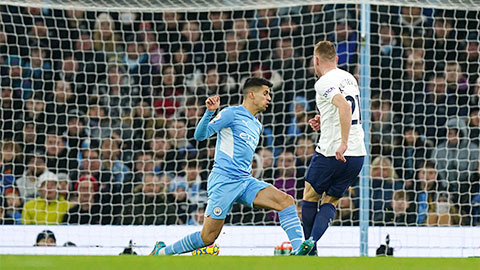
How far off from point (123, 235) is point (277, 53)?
10.1ft

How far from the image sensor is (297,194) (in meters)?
8.80

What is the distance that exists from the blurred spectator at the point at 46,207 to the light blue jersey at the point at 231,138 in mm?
3478

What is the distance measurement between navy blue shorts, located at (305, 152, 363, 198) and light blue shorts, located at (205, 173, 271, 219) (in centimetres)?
36

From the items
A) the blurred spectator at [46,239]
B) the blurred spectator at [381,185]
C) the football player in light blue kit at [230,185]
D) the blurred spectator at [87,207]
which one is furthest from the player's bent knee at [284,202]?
the blurred spectator at [87,207]

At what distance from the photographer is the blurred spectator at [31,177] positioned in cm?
868

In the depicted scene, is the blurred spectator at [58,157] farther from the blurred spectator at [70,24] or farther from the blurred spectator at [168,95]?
the blurred spectator at [70,24]

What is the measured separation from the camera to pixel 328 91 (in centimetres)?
522

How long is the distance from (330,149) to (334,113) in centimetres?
25

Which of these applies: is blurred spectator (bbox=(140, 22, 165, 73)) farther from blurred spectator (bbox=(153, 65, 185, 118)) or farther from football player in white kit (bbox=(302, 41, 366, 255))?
football player in white kit (bbox=(302, 41, 366, 255))

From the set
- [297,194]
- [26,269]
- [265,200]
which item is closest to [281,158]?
[297,194]

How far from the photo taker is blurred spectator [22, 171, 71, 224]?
8.42 meters

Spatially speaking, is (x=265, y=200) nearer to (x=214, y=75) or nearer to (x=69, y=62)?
(x=214, y=75)

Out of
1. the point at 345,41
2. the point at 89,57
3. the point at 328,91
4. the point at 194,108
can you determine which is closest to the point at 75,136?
the point at 89,57

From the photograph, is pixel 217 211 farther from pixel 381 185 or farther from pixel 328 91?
pixel 381 185
